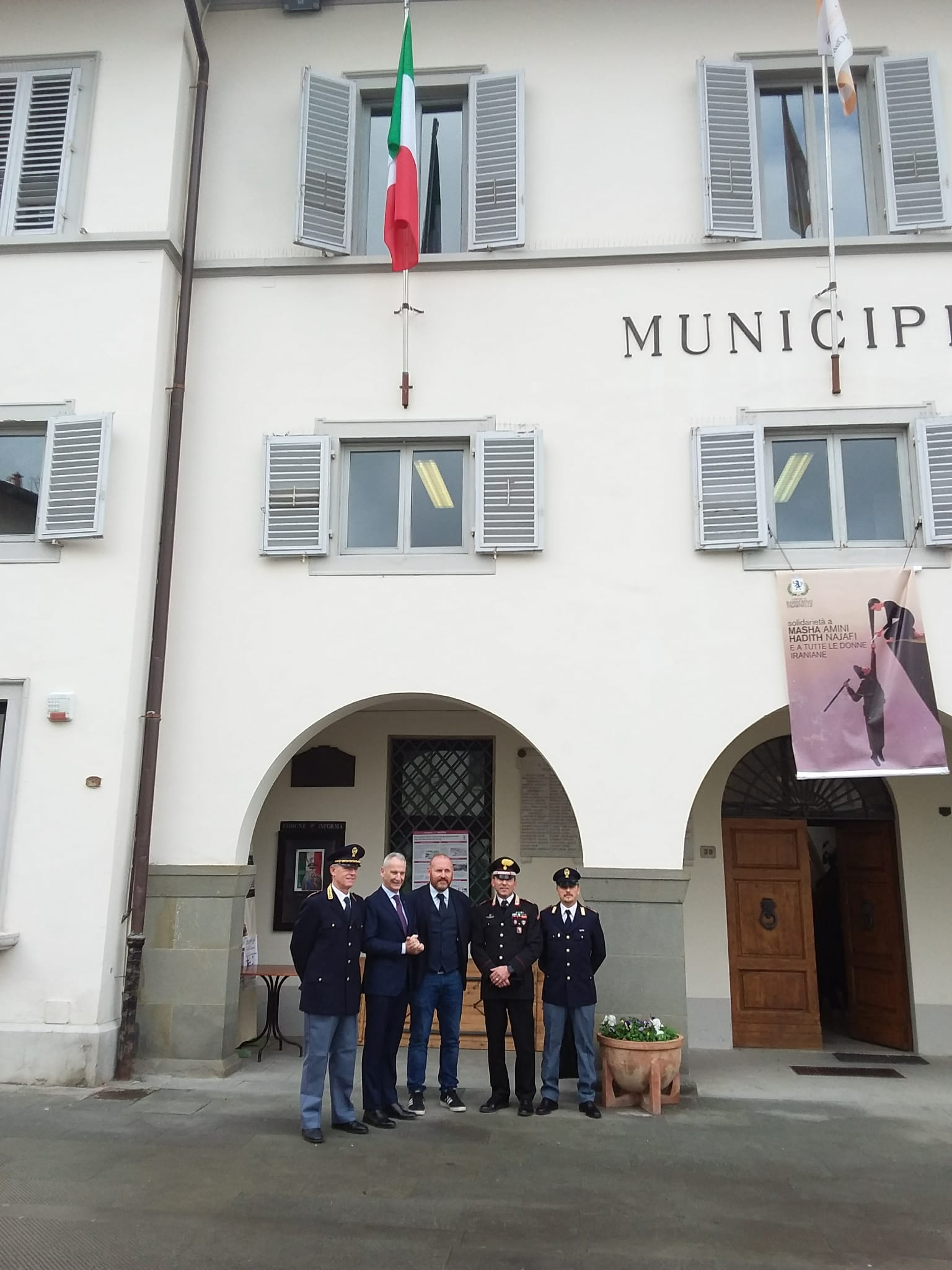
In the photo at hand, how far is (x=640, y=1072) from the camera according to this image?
282 inches

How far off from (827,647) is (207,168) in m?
6.95

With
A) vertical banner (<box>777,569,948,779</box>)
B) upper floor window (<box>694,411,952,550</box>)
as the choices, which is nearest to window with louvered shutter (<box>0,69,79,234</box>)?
upper floor window (<box>694,411,952,550</box>)

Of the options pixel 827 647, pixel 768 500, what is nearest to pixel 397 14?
pixel 768 500

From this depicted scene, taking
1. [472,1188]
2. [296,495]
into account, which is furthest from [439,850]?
[472,1188]

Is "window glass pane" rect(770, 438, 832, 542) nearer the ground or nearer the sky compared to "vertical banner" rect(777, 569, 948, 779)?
nearer the sky

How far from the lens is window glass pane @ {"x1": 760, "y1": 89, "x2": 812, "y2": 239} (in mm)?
9312

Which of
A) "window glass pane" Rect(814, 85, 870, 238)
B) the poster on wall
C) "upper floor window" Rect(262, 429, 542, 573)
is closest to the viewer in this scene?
"upper floor window" Rect(262, 429, 542, 573)

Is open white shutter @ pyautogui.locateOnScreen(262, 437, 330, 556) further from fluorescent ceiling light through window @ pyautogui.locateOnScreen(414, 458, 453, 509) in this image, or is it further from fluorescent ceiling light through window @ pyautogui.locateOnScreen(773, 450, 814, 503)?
fluorescent ceiling light through window @ pyautogui.locateOnScreen(773, 450, 814, 503)

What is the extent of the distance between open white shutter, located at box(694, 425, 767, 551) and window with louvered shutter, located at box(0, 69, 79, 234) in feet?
19.7

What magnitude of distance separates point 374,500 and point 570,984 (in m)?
4.29

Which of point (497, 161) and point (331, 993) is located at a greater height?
point (497, 161)

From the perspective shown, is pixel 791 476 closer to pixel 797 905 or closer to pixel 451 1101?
pixel 797 905

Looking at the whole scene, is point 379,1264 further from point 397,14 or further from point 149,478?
point 397,14

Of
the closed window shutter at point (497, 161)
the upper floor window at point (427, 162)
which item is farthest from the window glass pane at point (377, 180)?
the closed window shutter at point (497, 161)
